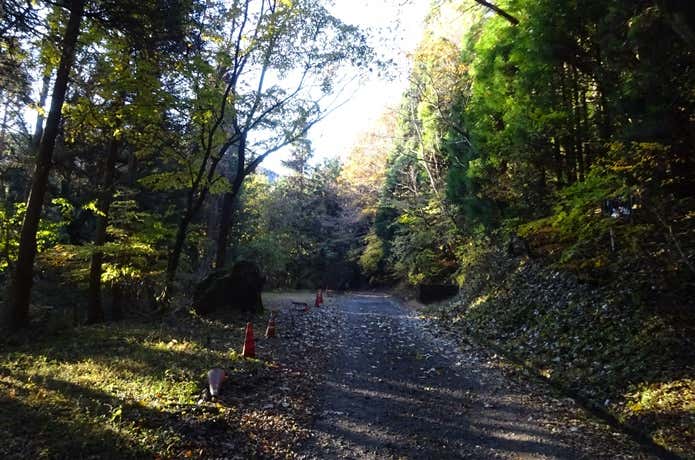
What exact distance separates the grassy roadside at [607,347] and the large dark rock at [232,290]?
21.4 ft

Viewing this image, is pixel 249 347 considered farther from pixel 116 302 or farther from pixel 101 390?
pixel 116 302

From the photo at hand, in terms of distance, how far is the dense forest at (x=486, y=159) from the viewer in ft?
23.4

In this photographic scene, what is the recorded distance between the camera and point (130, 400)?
17.5ft

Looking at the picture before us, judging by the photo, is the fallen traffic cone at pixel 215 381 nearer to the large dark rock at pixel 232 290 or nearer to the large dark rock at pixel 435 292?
the large dark rock at pixel 232 290

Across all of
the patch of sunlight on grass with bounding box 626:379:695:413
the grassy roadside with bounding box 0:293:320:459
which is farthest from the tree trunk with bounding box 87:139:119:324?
the patch of sunlight on grass with bounding box 626:379:695:413

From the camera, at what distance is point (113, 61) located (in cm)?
1028

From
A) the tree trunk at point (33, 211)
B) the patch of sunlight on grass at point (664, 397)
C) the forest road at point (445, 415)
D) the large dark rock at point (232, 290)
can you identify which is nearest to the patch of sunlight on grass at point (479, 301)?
the forest road at point (445, 415)

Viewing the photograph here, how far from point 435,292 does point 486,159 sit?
388 inches

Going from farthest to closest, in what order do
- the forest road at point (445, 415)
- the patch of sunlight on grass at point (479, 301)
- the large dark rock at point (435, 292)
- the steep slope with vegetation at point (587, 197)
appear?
the large dark rock at point (435, 292), the patch of sunlight on grass at point (479, 301), the steep slope with vegetation at point (587, 197), the forest road at point (445, 415)

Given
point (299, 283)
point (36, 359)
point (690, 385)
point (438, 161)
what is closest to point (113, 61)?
point (36, 359)

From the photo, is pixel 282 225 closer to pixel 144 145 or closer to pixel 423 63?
pixel 423 63

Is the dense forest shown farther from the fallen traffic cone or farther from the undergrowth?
the fallen traffic cone

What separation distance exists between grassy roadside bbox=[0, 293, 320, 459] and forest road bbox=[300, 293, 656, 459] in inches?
30.1

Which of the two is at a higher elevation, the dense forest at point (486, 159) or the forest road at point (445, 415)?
the dense forest at point (486, 159)
